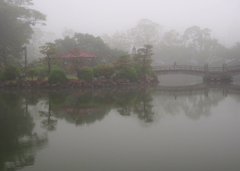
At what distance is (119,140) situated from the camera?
514 cm

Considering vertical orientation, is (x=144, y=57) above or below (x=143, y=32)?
below

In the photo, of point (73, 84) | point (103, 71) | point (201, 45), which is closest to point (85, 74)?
point (73, 84)

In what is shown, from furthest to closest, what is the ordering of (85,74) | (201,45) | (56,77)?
(201,45) < (85,74) < (56,77)

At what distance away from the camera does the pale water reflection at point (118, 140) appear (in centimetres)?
396

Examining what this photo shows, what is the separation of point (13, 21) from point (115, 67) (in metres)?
11.8

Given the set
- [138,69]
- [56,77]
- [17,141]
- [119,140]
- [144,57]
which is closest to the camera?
[17,141]

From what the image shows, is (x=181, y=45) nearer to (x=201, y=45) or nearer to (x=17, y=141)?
(x=201, y=45)

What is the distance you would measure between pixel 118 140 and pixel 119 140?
0.9 inches

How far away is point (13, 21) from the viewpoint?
2256 centimetres

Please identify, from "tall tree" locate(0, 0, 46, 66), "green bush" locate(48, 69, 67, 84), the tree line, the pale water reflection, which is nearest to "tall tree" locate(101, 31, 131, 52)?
the tree line

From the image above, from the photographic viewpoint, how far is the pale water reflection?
13.0ft

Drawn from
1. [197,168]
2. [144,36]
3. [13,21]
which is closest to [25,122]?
[197,168]

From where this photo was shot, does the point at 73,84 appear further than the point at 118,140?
Yes

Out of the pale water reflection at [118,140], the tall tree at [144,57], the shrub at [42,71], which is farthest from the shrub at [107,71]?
the pale water reflection at [118,140]
